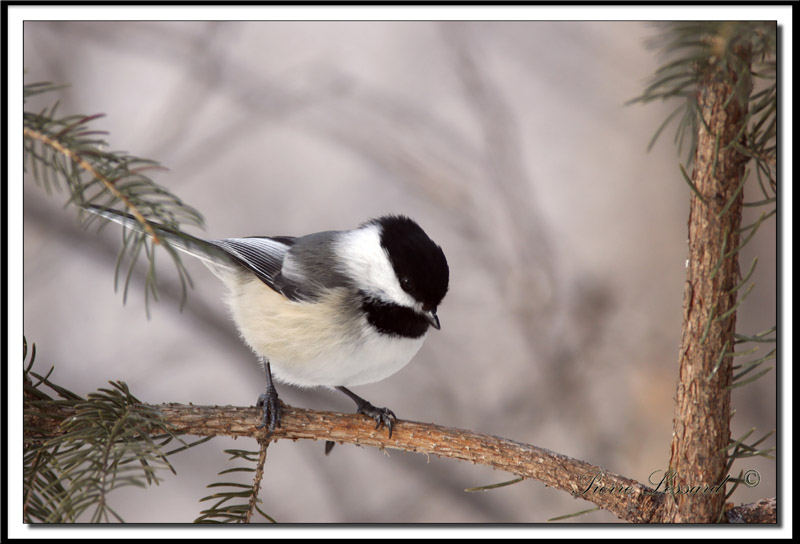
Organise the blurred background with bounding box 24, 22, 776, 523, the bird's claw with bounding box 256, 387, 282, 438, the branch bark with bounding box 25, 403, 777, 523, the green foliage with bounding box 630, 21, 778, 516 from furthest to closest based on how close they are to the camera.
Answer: the blurred background with bounding box 24, 22, 776, 523 → the bird's claw with bounding box 256, 387, 282, 438 → the branch bark with bounding box 25, 403, 777, 523 → the green foliage with bounding box 630, 21, 778, 516

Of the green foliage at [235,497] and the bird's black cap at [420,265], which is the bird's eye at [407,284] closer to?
the bird's black cap at [420,265]

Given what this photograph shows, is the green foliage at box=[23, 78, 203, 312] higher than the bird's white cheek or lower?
lower

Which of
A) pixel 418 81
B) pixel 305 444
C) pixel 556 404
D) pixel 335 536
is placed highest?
pixel 418 81

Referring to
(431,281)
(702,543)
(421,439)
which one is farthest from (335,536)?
(702,543)

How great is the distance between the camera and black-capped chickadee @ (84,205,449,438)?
3.42ft

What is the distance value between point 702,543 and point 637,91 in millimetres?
850

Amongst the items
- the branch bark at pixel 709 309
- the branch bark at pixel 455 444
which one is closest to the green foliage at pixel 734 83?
the branch bark at pixel 709 309

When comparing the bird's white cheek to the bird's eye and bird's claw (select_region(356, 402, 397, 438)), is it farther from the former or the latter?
bird's claw (select_region(356, 402, 397, 438))

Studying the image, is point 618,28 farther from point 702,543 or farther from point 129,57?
point 129,57

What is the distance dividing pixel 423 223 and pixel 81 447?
3.15 feet

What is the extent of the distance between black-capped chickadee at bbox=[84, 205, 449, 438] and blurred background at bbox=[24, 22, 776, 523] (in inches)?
12.2

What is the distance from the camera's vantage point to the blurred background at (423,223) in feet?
4.38

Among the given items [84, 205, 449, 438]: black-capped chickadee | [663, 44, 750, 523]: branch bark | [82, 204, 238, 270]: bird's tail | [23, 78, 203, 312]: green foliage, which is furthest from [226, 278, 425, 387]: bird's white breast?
[663, 44, 750, 523]: branch bark

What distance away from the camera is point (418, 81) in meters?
1.50
